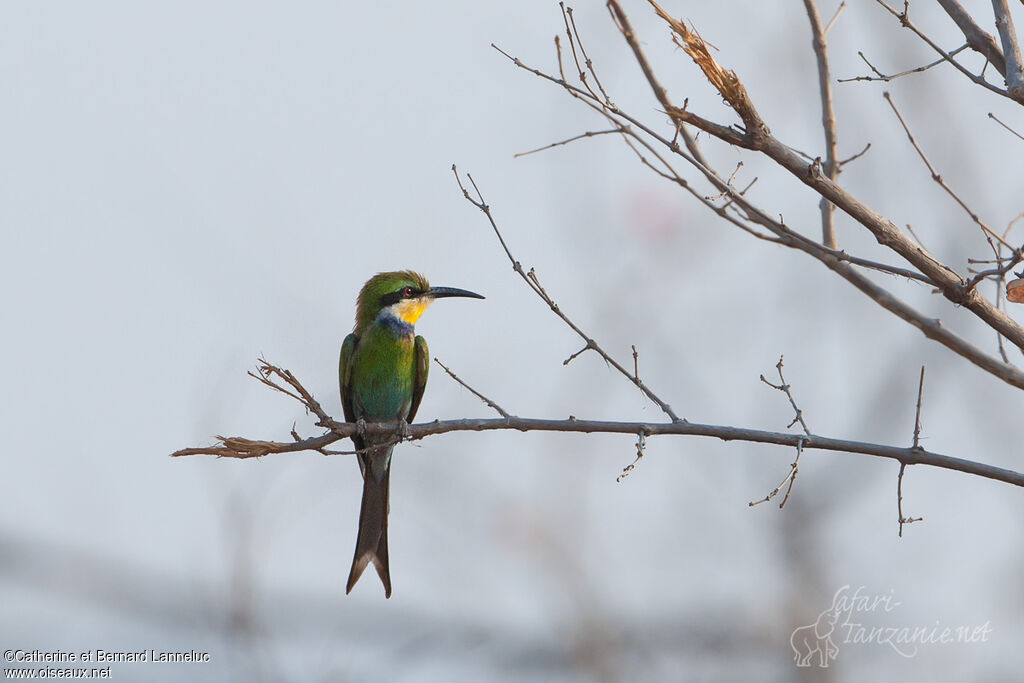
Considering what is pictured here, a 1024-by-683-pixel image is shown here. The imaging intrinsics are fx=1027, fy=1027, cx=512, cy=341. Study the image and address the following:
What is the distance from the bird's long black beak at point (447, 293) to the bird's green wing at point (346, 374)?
520 mm

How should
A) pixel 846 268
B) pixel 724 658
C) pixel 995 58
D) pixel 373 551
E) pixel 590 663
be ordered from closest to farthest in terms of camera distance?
1. pixel 995 58
2. pixel 846 268
3. pixel 590 663
4. pixel 724 658
5. pixel 373 551

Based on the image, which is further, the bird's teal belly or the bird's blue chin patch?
the bird's blue chin patch

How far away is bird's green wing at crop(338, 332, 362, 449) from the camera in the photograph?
17.6 ft

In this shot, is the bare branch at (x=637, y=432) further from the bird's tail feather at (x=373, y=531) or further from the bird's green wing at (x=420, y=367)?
the bird's green wing at (x=420, y=367)

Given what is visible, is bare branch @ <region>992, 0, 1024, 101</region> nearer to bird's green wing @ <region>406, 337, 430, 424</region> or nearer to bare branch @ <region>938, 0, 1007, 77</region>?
bare branch @ <region>938, 0, 1007, 77</region>

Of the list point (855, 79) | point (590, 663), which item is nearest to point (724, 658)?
point (590, 663)

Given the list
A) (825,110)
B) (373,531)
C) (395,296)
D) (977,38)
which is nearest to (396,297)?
(395,296)

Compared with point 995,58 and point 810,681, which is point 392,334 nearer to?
point 810,681

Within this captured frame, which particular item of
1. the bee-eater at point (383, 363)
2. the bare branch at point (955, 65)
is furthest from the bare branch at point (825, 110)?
the bee-eater at point (383, 363)

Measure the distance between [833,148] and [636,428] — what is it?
156cm

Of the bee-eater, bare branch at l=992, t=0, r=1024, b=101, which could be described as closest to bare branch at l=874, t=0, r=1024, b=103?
bare branch at l=992, t=0, r=1024, b=101

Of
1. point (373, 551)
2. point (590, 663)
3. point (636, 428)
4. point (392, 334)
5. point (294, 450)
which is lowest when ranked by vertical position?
point (590, 663)

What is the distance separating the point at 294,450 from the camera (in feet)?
10.8

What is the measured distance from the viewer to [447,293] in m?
5.77
